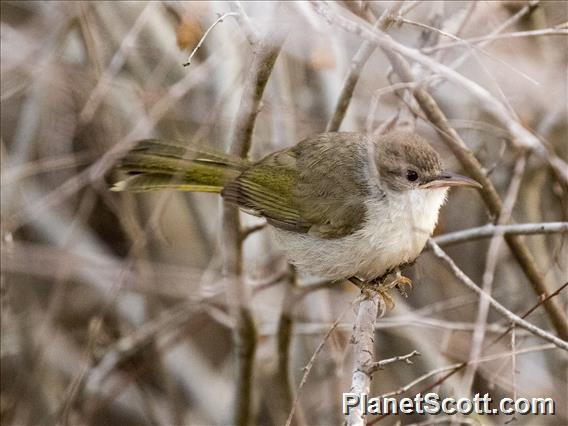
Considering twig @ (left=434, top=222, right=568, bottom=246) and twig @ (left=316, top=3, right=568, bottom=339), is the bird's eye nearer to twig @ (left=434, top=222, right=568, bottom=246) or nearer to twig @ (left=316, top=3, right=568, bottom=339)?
twig @ (left=316, top=3, right=568, bottom=339)

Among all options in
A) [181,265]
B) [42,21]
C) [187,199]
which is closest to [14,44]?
[42,21]

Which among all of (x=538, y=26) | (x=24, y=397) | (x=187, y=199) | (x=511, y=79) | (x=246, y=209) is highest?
(x=538, y=26)

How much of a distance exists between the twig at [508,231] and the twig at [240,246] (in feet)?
3.99

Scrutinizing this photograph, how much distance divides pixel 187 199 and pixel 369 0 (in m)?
3.23

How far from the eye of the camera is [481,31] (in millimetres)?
5820

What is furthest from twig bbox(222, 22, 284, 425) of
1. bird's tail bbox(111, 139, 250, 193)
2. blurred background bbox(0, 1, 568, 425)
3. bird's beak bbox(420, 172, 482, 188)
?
bird's beak bbox(420, 172, 482, 188)

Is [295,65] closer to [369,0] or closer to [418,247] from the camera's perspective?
[369,0]

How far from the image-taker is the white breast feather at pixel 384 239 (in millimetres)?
4406

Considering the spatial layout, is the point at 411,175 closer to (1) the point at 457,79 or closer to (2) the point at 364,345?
(1) the point at 457,79

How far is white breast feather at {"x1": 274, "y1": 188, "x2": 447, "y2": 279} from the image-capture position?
441 centimetres

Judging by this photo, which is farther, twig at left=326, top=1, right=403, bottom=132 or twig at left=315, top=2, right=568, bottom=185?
twig at left=326, top=1, right=403, bottom=132

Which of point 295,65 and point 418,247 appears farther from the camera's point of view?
point 295,65

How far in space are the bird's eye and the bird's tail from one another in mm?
991

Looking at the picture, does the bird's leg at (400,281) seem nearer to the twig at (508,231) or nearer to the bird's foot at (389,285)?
the bird's foot at (389,285)
